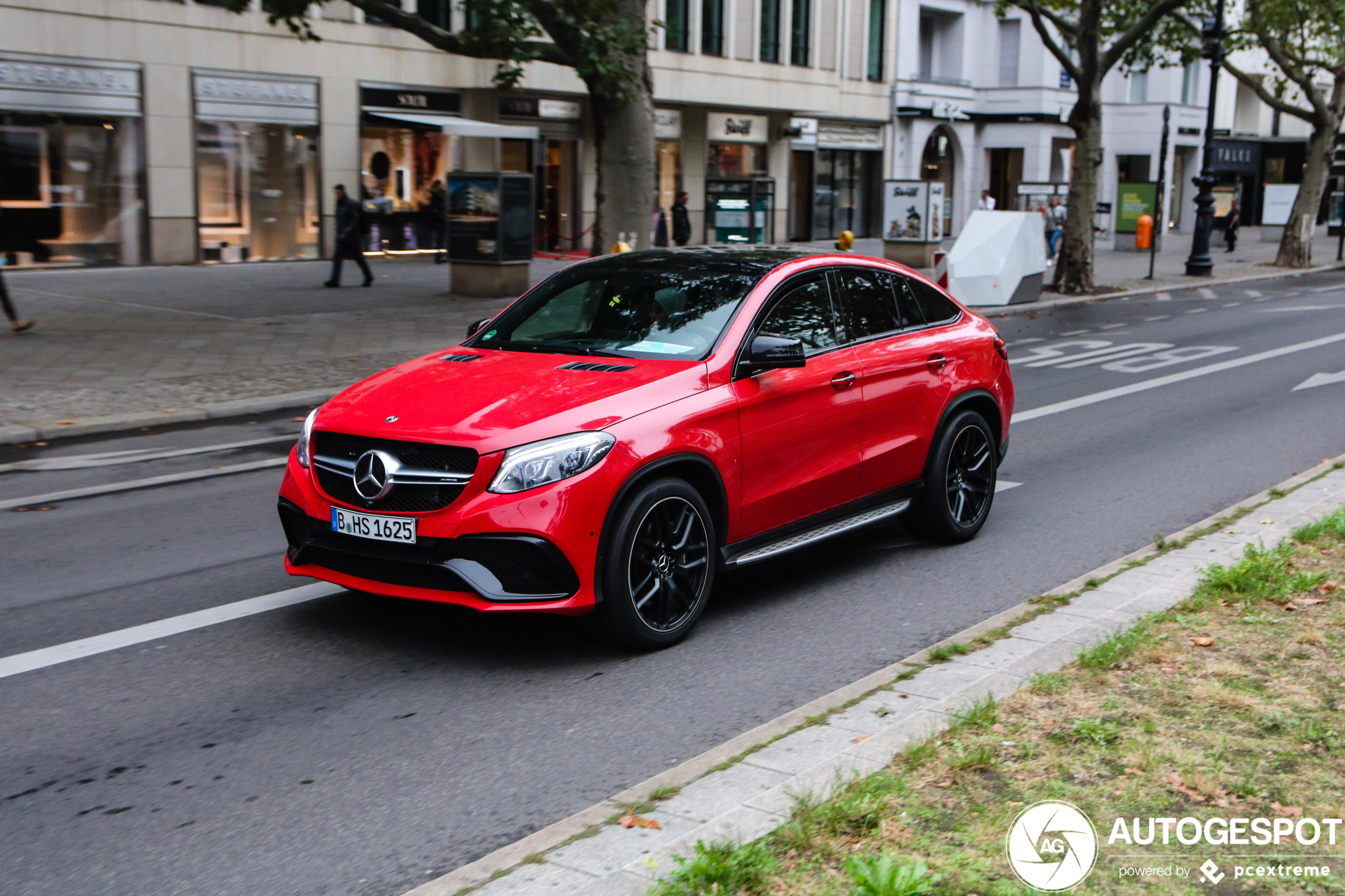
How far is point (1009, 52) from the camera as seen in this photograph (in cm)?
5091

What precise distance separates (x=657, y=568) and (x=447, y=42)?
50.2 feet

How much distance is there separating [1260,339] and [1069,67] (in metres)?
7.98

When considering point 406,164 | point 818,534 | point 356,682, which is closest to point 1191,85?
point 406,164

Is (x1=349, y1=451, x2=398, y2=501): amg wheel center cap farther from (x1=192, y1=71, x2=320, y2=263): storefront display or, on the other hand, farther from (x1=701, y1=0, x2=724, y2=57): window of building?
(x1=701, y1=0, x2=724, y2=57): window of building

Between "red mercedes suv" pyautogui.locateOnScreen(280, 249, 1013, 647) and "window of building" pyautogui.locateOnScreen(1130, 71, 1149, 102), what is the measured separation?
54.5 meters

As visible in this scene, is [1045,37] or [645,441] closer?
[645,441]

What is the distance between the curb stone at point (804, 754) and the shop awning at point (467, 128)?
2423cm

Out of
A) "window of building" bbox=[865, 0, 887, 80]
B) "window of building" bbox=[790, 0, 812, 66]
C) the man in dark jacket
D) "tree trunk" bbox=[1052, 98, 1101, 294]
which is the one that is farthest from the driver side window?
"window of building" bbox=[865, 0, 887, 80]

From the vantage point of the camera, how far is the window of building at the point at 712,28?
3706cm

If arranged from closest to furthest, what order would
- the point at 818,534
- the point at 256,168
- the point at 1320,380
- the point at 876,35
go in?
the point at 818,534, the point at 1320,380, the point at 256,168, the point at 876,35

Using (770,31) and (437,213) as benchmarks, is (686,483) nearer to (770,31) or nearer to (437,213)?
(437,213)

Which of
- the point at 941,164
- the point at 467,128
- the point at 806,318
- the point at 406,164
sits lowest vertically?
the point at 806,318

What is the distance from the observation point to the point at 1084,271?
2570cm

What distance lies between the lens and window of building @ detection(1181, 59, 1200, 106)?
5788 cm
